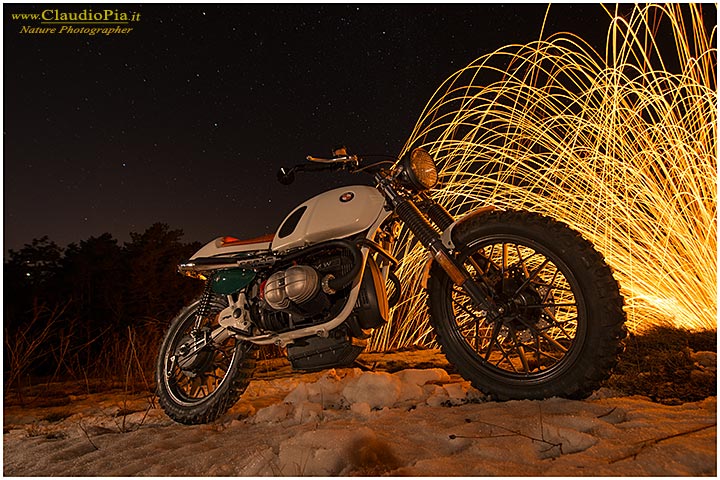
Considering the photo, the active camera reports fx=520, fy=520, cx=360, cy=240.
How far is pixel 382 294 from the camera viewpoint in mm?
3068

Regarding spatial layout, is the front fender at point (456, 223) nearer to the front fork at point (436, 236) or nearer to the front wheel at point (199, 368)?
the front fork at point (436, 236)

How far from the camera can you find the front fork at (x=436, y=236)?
9.13 feet

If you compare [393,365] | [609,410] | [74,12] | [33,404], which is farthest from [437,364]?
[74,12]

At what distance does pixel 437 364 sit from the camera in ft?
14.6

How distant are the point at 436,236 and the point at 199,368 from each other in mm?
1958

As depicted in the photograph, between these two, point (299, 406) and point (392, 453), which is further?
point (299, 406)

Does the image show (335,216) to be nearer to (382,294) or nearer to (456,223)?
(382,294)

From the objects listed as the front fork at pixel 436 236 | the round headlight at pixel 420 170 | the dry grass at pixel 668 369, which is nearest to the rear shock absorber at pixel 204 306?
the front fork at pixel 436 236

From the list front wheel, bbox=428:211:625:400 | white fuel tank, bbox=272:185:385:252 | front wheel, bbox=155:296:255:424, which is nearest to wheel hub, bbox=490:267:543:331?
front wheel, bbox=428:211:625:400

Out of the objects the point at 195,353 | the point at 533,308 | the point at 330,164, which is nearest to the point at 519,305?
the point at 533,308

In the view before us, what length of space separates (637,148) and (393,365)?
9.59ft

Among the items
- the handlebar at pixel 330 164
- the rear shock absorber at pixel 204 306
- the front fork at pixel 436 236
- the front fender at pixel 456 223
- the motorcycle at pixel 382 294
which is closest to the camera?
the motorcycle at pixel 382 294

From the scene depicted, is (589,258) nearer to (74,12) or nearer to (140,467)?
(140,467)

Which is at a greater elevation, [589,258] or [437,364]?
[589,258]
